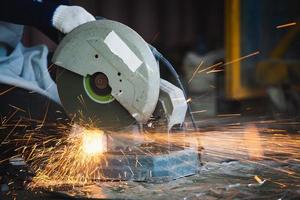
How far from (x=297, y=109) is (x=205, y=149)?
397cm

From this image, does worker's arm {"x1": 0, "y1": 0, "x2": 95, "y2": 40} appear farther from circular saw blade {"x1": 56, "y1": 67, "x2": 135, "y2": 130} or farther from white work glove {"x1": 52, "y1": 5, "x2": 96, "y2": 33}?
circular saw blade {"x1": 56, "y1": 67, "x2": 135, "y2": 130}

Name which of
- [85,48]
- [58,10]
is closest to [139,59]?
[85,48]

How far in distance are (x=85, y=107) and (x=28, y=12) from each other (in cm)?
51

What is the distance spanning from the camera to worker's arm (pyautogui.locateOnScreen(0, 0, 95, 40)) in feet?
Answer: 9.27

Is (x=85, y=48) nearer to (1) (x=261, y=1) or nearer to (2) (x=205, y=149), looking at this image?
(2) (x=205, y=149)

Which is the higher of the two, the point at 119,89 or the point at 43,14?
the point at 43,14

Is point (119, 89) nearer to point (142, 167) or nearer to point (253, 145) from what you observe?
point (142, 167)

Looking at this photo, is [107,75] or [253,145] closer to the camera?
[107,75]

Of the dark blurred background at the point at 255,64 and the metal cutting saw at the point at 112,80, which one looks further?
the dark blurred background at the point at 255,64

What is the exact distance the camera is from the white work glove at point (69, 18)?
2816mm

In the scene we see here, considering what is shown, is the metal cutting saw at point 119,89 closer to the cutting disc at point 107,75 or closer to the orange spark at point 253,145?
the cutting disc at point 107,75

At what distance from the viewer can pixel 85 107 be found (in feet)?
9.05

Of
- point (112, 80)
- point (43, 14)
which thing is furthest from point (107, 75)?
point (43, 14)

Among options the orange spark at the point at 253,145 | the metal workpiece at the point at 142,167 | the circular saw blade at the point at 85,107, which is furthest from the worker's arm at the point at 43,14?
the orange spark at the point at 253,145
